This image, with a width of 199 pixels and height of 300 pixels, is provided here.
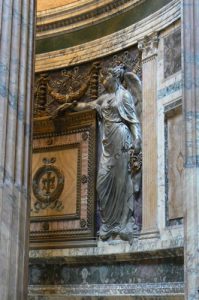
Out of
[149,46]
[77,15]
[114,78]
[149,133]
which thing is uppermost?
[77,15]

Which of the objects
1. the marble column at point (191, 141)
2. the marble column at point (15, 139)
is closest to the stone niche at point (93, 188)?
the marble column at point (191, 141)

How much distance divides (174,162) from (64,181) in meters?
2.37

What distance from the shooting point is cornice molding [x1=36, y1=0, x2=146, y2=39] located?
10.3 meters

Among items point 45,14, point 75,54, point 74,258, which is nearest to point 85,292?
point 74,258

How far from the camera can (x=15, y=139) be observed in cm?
704

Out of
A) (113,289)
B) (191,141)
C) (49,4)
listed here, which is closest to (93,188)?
(113,289)

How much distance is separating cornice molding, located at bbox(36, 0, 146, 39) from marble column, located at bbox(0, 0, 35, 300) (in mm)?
2976

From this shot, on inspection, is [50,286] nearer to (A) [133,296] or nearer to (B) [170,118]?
(A) [133,296]

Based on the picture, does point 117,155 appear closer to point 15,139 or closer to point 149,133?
point 149,133

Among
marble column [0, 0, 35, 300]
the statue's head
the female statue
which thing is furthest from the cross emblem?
marble column [0, 0, 35, 300]

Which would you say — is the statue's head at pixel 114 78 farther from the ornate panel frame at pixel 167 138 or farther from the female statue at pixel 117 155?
the ornate panel frame at pixel 167 138

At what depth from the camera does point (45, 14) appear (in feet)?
37.7

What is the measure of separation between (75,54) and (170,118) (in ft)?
8.36

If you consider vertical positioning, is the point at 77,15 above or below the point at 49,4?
below
